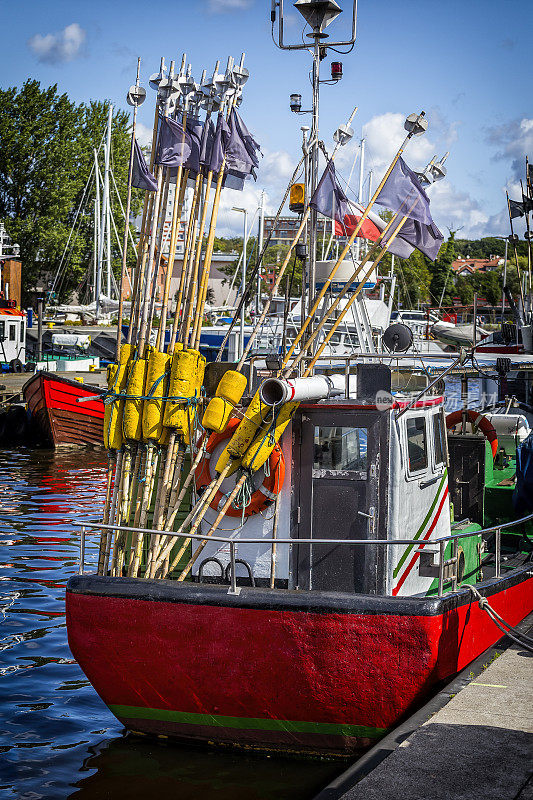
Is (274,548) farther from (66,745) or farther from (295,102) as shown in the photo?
(295,102)

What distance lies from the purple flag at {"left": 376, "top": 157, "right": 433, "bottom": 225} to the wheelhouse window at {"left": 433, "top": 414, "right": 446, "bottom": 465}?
2.02 m

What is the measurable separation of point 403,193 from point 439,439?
8.10 ft

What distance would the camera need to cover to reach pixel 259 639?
7094 mm

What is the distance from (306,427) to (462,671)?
2.61 meters

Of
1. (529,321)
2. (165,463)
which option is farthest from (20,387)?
(165,463)

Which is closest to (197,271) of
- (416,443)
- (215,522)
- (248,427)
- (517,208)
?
(248,427)

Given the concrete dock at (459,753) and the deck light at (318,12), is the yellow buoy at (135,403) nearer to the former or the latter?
the concrete dock at (459,753)

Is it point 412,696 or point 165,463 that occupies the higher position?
point 165,463

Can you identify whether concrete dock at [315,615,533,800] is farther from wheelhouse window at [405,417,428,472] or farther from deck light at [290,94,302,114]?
deck light at [290,94,302,114]

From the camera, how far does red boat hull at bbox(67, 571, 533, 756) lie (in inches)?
276

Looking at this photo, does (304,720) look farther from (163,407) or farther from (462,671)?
(163,407)

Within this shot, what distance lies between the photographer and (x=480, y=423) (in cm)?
1302

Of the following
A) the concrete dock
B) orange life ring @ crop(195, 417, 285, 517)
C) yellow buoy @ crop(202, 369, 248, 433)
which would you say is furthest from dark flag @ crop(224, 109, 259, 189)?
the concrete dock

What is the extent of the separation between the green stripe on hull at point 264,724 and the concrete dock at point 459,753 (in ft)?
1.65
